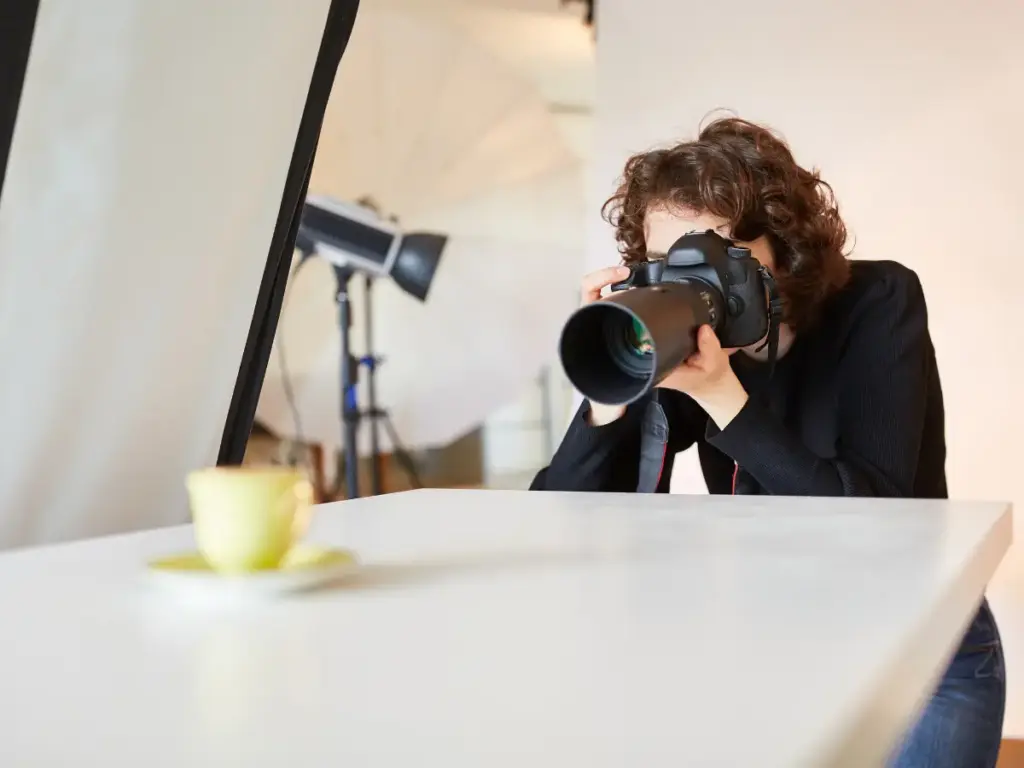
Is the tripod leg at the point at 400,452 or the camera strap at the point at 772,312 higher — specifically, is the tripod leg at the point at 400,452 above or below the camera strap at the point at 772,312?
below

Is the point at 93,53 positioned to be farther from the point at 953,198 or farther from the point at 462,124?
the point at 462,124

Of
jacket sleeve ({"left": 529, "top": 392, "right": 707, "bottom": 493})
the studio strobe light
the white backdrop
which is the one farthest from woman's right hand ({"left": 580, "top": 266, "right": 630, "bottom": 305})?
the studio strobe light

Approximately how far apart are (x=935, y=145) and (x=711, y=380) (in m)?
1.33

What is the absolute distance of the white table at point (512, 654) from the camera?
0.23 metres

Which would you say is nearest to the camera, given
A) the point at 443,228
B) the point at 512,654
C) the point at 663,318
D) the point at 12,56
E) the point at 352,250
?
the point at 512,654

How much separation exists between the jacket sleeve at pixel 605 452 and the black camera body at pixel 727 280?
0.18 metres

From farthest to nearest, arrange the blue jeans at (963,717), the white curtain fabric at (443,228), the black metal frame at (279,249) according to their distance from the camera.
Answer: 1. the white curtain fabric at (443,228)
2. the black metal frame at (279,249)
3. the blue jeans at (963,717)

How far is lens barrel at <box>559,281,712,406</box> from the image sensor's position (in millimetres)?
625

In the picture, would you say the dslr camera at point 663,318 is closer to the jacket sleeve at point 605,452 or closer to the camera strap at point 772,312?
the camera strap at point 772,312

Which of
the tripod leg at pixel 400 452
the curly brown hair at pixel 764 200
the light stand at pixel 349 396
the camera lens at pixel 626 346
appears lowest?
the tripod leg at pixel 400 452

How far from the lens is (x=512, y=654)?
1.02 feet

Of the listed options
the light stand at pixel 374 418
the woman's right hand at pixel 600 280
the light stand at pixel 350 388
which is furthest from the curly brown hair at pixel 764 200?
the light stand at pixel 374 418

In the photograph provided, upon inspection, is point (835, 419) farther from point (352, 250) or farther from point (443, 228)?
point (443, 228)

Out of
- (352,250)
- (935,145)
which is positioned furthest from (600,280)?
(352,250)
